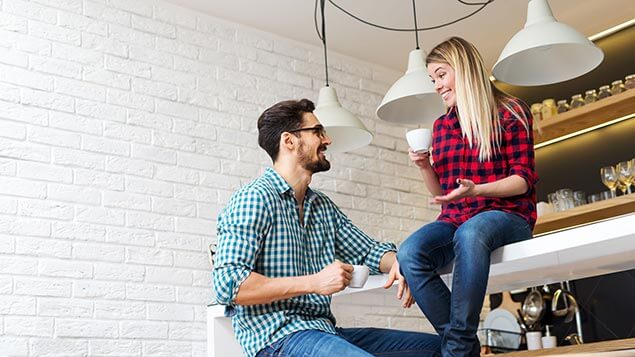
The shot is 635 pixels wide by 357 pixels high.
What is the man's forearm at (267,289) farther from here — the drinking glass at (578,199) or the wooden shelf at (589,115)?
the drinking glass at (578,199)

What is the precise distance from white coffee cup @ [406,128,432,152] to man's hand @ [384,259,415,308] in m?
0.34

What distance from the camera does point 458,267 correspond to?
2.13m

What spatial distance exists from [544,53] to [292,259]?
1.26 metres

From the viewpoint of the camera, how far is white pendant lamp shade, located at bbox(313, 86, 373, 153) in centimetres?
326

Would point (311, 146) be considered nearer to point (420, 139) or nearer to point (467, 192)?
point (420, 139)

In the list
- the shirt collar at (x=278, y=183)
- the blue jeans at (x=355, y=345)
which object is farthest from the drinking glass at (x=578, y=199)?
the shirt collar at (x=278, y=183)

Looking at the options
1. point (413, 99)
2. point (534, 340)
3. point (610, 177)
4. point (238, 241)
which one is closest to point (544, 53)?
point (413, 99)

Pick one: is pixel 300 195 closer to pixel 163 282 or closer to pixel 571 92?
pixel 163 282

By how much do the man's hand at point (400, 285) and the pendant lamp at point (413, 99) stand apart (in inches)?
33.2

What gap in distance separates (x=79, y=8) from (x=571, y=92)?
9.32ft

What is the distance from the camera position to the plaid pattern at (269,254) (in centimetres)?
219

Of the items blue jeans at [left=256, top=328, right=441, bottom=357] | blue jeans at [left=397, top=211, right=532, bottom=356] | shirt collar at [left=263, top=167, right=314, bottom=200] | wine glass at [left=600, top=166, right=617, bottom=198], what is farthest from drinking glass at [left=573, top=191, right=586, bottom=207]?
shirt collar at [left=263, top=167, right=314, bottom=200]

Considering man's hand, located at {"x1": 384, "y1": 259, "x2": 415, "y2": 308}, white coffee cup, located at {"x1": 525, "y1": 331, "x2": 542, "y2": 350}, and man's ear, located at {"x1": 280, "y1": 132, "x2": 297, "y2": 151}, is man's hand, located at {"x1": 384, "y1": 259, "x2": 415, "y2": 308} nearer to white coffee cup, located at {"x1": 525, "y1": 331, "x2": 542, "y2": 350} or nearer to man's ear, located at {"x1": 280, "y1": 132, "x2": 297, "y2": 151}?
man's ear, located at {"x1": 280, "y1": 132, "x2": 297, "y2": 151}

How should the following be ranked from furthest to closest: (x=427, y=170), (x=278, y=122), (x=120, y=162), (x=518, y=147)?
1. (x=120, y=162)
2. (x=278, y=122)
3. (x=427, y=170)
4. (x=518, y=147)
